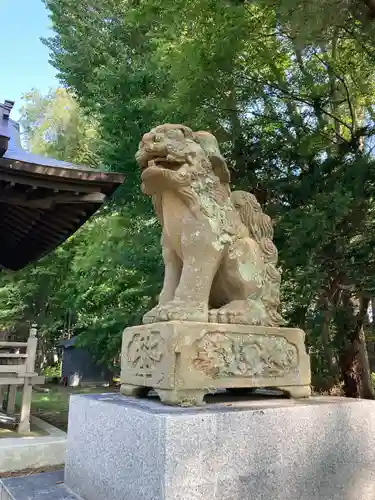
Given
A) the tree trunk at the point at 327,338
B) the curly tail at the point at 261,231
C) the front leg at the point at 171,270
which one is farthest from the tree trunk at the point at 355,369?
the front leg at the point at 171,270

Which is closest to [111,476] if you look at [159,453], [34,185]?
[159,453]

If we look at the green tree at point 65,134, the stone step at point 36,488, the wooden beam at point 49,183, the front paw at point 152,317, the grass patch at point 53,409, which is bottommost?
the grass patch at point 53,409

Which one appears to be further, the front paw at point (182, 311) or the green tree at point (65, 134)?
the green tree at point (65, 134)

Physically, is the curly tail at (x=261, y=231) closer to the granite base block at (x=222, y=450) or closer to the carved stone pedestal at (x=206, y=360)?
the carved stone pedestal at (x=206, y=360)

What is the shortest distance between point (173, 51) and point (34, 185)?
2.70 metres

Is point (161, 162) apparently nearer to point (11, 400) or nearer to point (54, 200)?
point (54, 200)

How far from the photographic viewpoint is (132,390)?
2.29m

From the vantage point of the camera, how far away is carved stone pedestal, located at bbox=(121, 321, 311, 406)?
6.43 feet

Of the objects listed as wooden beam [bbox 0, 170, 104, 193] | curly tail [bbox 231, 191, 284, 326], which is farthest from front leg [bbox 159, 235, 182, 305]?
wooden beam [bbox 0, 170, 104, 193]

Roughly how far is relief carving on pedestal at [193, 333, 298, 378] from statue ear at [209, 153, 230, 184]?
96 centimetres

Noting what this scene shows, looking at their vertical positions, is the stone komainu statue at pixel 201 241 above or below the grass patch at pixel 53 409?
above

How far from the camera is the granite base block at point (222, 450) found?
1658mm

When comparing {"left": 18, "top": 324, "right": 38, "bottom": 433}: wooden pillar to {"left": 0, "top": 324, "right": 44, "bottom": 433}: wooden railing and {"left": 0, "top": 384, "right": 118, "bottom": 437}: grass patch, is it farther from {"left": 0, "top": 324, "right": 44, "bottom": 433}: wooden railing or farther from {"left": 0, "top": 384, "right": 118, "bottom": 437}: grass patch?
{"left": 0, "top": 384, "right": 118, "bottom": 437}: grass patch

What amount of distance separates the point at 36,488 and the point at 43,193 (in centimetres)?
330
